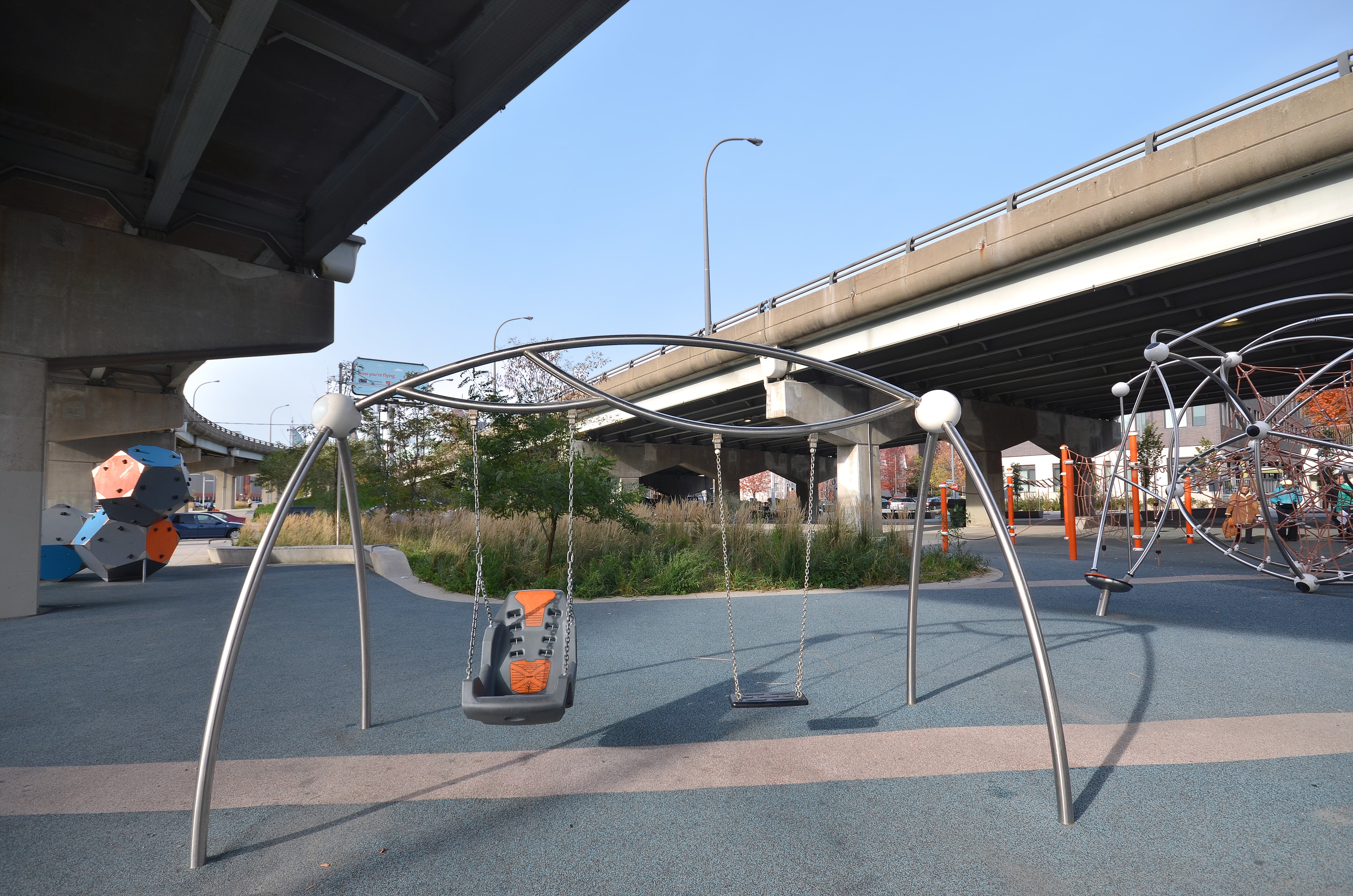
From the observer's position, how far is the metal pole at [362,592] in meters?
4.96

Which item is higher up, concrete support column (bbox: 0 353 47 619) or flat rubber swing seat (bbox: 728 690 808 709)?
concrete support column (bbox: 0 353 47 619)

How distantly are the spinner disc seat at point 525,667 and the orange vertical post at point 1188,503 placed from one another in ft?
32.3

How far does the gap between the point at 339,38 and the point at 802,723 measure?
728 centimetres

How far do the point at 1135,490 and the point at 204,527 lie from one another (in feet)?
117

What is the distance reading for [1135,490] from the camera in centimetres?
1348

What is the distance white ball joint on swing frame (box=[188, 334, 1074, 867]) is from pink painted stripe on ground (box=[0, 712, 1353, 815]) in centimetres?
36

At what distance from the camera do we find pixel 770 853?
3279 millimetres

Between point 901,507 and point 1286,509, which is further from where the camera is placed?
point 901,507

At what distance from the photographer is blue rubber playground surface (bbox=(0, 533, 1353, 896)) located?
314cm

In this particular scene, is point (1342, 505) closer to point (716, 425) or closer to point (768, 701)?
point (768, 701)

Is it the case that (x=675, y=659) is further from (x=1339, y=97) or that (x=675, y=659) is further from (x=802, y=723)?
(x=1339, y=97)

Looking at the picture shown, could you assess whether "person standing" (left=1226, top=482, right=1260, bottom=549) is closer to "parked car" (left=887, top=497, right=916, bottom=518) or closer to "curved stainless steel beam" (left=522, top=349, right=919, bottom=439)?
"curved stainless steel beam" (left=522, top=349, right=919, bottom=439)

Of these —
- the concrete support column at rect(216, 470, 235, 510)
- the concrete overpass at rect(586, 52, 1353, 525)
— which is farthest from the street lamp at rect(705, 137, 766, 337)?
the concrete support column at rect(216, 470, 235, 510)

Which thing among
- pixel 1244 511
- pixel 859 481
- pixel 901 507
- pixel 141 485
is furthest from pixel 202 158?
pixel 901 507
